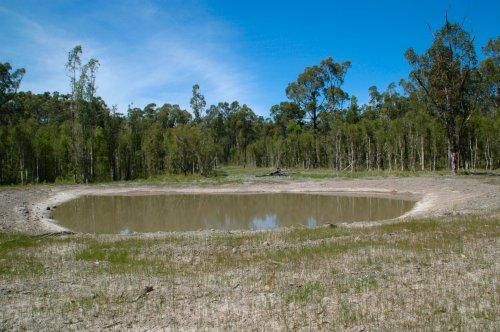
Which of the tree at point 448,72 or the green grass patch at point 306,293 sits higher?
the tree at point 448,72

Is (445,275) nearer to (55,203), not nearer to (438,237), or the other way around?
(438,237)

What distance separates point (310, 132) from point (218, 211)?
211 ft

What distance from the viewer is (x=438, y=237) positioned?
13.9m

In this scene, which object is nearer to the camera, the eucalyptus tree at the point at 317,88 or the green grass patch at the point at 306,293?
the green grass patch at the point at 306,293

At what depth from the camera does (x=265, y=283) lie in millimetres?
9719

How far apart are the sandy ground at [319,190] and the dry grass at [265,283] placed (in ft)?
23.4

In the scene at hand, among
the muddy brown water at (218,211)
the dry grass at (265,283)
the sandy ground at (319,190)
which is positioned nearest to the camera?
the dry grass at (265,283)

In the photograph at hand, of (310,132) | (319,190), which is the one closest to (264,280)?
(319,190)

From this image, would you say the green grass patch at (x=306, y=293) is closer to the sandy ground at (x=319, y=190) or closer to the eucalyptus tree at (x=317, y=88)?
the sandy ground at (x=319, y=190)

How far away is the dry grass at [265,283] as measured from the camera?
7.64 metres

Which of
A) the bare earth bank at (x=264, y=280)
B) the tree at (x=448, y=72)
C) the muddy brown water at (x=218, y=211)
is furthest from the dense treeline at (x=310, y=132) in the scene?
the bare earth bank at (x=264, y=280)

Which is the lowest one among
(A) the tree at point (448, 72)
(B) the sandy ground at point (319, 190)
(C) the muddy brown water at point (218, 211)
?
(C) the muddy brown water at point (218, 211)

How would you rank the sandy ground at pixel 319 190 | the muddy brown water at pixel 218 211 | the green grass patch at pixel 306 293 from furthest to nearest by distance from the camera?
1. the muddy brown water at pixel 218 211
2. the sandy ground at pixel 319 190
3. the green grass patch at pixel 306 293

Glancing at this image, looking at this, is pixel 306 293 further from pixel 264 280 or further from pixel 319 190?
pixel 319 190
